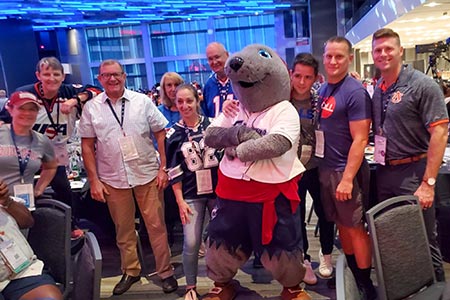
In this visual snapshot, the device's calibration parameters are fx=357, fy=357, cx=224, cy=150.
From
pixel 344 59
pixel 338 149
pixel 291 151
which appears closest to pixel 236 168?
pixel 291 151

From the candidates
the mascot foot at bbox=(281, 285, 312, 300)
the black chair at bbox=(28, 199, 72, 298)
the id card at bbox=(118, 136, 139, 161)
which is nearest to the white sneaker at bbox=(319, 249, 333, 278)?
the mascot foot at bbox=(281, 285, 312, 300)

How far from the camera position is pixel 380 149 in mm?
1855

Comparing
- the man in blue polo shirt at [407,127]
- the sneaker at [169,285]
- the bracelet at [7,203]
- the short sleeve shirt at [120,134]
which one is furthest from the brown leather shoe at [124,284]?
the man in blue polo shirt at [407,127]

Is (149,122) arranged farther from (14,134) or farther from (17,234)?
(17,234)

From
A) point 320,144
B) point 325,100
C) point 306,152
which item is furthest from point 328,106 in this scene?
point 306,152

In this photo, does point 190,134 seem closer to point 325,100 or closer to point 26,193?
point 325,100

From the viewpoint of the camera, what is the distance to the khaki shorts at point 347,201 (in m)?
1.89

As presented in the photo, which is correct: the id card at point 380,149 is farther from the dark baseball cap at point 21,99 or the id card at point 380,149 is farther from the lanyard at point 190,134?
the dark baseball cap at point 21,99

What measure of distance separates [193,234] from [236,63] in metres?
1.03

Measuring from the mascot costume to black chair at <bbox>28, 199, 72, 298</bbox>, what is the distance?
2.28 ft

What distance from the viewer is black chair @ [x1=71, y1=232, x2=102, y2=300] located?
1302 millimetres

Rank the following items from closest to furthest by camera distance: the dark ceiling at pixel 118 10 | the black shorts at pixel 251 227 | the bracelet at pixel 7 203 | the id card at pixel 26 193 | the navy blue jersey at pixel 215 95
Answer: the bracelet at pixel 7 203
the black shorts at pixel 251 227
the id card at pixel 26 193
the navy blue jersey at pixel 215 95
the dark ceiling at pixel 118 10

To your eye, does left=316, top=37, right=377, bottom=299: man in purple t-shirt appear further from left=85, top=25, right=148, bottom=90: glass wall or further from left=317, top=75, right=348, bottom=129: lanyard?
left=85, top=25, right=148, bottom=90: glass wall

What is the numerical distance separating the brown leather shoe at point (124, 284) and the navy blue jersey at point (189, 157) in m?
0.80
